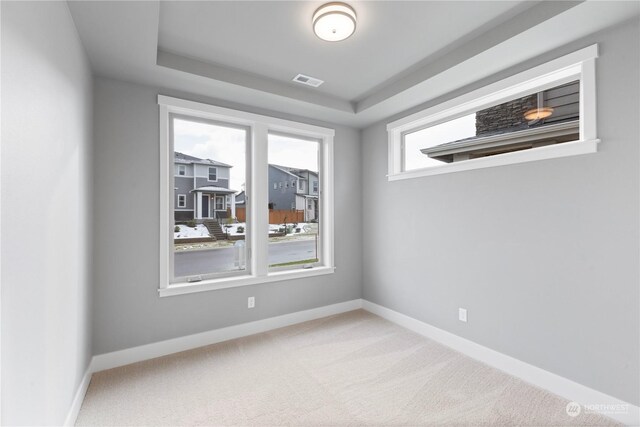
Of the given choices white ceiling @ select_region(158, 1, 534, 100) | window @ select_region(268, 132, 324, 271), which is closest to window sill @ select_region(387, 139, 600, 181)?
white ceiling @ select_region(158, 1, 534, 100)

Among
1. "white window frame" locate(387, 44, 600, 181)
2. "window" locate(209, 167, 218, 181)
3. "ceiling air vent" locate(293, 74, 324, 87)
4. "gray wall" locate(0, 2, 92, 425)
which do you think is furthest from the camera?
"window" locate(209, 167, 218, 181)

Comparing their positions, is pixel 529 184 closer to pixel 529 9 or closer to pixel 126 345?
pixel 529 9

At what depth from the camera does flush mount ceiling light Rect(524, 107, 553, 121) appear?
2324mm

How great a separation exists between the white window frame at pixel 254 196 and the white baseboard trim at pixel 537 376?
1.41 metres

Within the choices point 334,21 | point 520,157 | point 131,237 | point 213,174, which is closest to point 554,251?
point 520,157

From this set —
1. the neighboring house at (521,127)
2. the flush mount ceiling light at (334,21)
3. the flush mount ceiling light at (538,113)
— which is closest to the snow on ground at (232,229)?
the neighboring house at (521,127)

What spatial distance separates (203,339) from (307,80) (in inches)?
109

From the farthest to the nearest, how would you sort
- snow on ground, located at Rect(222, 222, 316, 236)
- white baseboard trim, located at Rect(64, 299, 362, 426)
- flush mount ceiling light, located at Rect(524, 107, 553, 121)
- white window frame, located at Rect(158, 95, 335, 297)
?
snow on ground, located at Rect(222, 222, 316, 236) → white window frame, located at Rect(158, 95, 335, 297) → flush mount ceiling light, located at Rect(524, 107, 553, 121) → white baseboard trim, located at Rect(64, 299, 362, 426)

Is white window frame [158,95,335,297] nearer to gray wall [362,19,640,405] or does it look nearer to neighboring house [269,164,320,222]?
neighboring house [269,164,320,222]

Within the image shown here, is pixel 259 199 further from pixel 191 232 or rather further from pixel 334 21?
pixel 334 21

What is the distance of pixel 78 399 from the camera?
1.98 meters

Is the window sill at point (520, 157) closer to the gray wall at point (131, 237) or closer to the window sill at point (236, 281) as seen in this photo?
the window sill at point (236, 281)

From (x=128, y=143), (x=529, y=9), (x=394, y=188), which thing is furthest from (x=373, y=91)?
(x=128, y=143)

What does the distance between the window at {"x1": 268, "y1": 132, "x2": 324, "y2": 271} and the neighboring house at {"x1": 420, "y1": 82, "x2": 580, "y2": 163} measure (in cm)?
161
